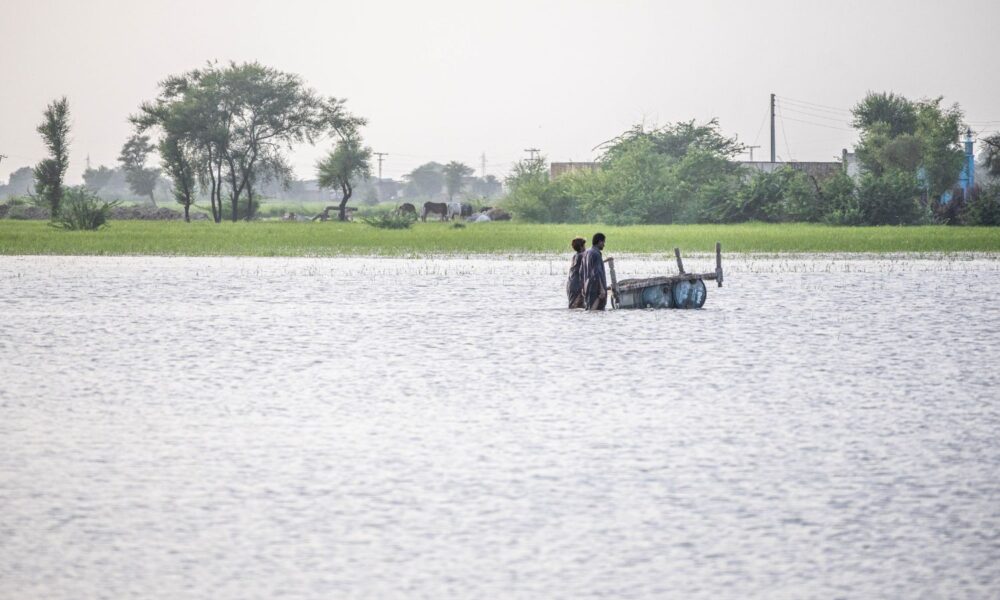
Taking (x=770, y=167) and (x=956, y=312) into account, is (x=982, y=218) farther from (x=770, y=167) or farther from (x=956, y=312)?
(x=956, y=312)

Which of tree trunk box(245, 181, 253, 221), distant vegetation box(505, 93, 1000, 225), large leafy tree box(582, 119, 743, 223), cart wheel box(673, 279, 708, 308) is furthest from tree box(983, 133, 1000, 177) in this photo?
cart wheel box(673, 279, 708, 308)

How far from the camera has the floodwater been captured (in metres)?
6.42

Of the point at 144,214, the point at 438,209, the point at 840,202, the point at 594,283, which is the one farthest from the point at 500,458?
the point at 144,214

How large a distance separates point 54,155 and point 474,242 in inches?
1532

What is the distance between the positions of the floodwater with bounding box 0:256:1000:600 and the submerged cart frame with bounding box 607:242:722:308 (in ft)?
6.09

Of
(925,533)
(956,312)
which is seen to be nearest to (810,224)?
(956,312)

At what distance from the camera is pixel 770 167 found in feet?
301

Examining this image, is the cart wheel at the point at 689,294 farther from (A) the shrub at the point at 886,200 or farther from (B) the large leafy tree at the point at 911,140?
(B) the large leafy tree at the point at 911,140

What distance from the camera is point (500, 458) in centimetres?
919

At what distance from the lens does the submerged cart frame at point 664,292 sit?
21.8 m

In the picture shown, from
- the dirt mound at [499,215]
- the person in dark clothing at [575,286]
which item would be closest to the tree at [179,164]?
the dirt mound at [499,215]

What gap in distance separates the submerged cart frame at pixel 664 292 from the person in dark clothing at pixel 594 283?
280mm

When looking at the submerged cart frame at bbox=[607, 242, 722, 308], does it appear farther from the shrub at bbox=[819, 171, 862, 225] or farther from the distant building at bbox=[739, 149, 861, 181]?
the distant building at bbox=[739, 149, 861, 181]

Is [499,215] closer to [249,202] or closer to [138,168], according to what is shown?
[249,202]
